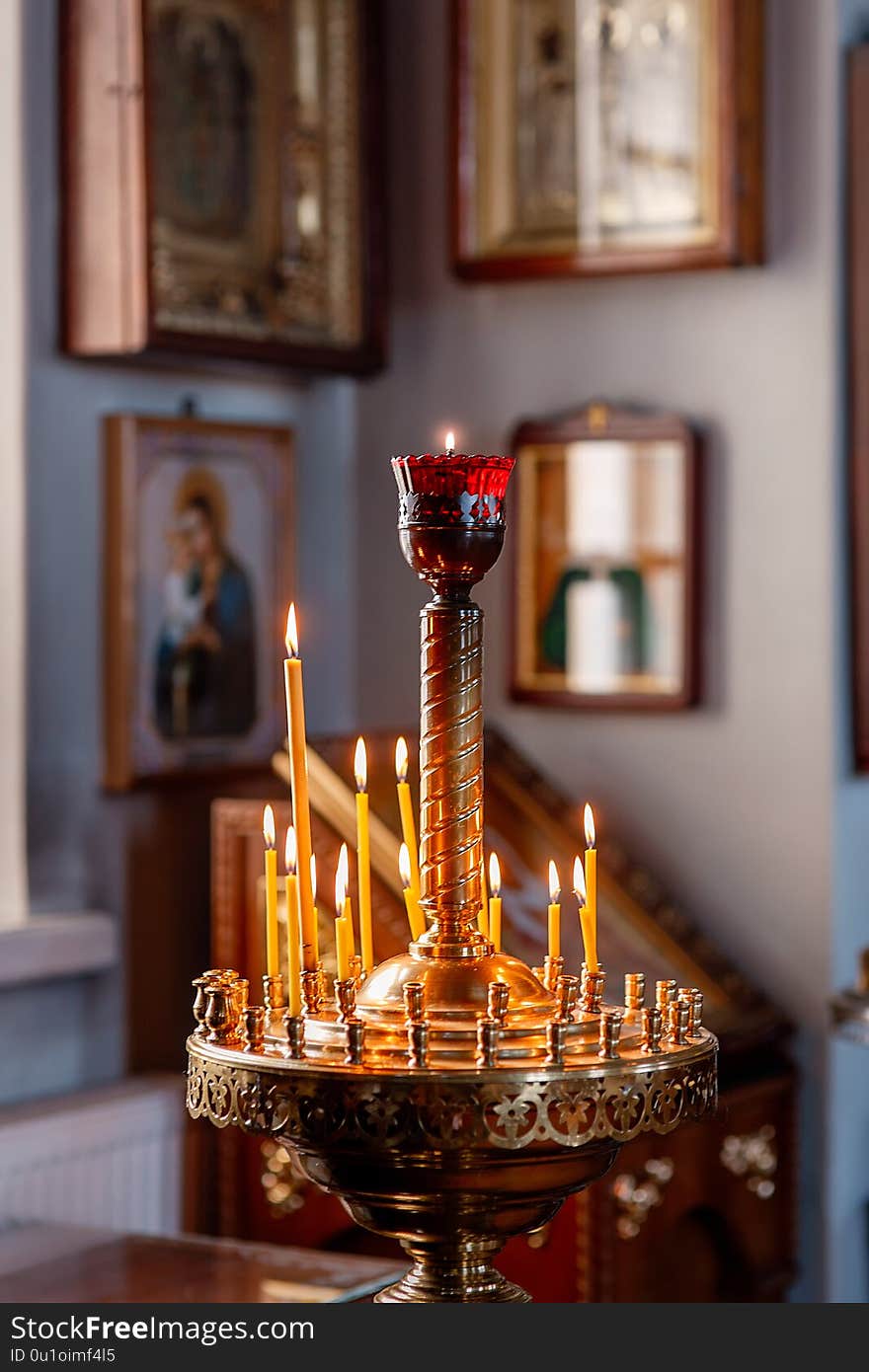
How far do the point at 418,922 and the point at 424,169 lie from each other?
9.90ft

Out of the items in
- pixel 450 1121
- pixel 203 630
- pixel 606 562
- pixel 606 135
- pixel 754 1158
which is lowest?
pixel 754 1158

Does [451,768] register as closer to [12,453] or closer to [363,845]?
[363,845]

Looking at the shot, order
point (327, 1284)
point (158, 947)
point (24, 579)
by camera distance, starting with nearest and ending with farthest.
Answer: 1. point (327, 1284)
2. point (24, 579)
3. point (158, 947)

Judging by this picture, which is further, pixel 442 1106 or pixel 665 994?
pixel 665 994

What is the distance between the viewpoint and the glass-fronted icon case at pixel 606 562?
155 inches

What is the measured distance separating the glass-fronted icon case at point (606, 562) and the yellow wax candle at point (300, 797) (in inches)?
99.6

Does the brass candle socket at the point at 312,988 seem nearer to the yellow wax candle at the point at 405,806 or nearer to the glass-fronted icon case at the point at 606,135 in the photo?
the yellow wax candle at the point at 405,806

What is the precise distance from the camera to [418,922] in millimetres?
1514

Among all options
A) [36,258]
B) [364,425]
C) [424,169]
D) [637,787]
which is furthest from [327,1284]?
[424,169]

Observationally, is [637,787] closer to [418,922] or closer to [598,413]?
[598,413]

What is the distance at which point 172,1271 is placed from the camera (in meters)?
2.88

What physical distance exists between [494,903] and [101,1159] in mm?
2215

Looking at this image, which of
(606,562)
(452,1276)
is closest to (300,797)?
(452,1276)

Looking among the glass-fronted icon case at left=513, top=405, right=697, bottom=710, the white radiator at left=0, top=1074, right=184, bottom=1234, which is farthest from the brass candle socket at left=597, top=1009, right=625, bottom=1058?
the glass-fronted icon case at left=513, top=405, right=697, bottom=710
